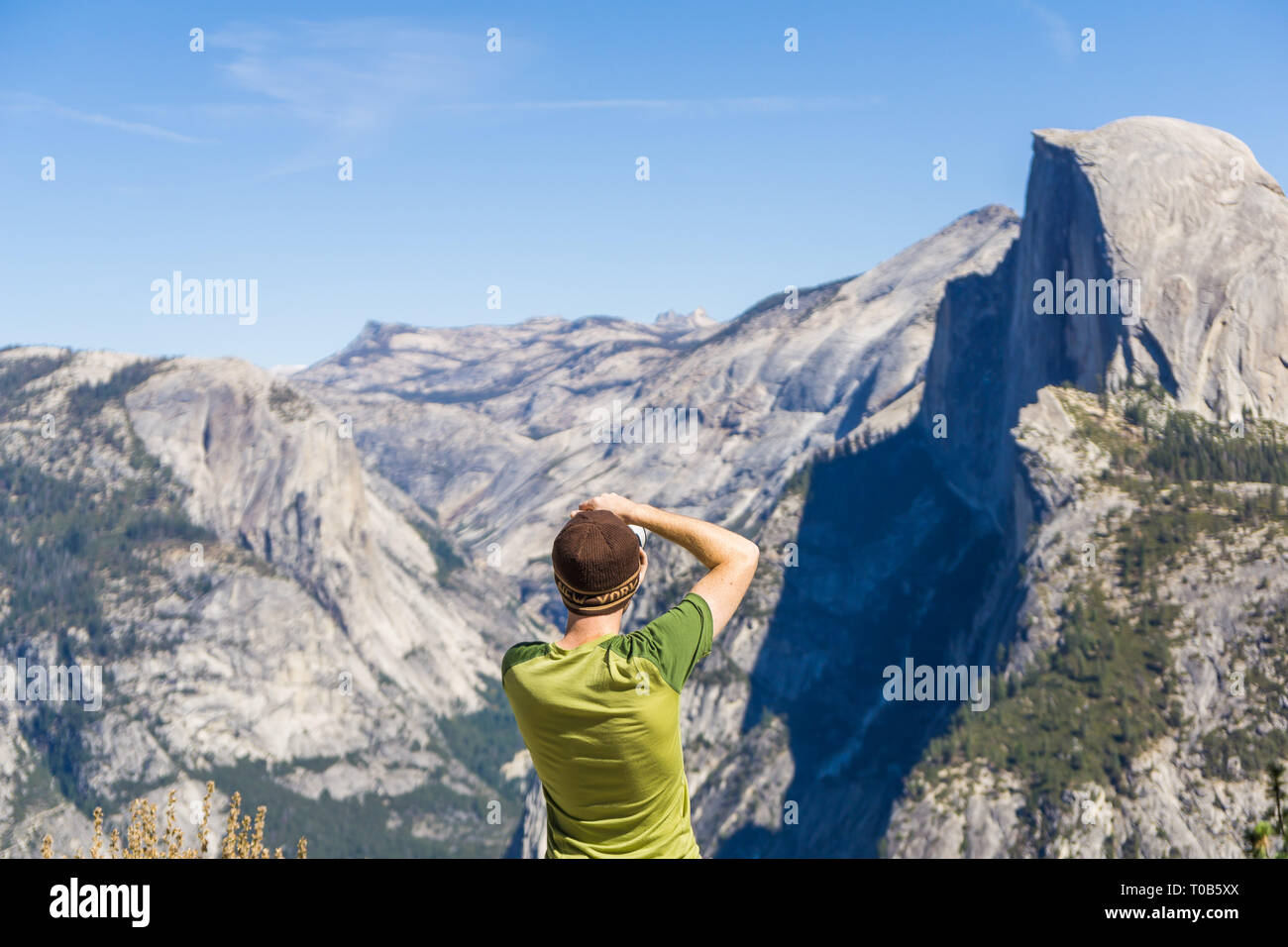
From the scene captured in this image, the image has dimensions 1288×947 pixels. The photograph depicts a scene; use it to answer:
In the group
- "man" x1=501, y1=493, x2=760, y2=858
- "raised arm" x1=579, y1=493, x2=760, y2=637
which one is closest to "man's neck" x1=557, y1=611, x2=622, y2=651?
"man" x1=501, y1=493, x2=760, y2=858

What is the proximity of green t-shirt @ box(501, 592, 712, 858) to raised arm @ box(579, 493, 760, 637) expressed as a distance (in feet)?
0.63

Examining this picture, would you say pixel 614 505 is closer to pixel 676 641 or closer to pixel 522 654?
pixel 522 654

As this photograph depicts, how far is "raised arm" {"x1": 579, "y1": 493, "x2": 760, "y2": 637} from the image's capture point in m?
10.1

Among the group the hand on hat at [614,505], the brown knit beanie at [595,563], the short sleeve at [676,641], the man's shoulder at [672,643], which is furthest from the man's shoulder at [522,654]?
the hand on hat at [614,505]

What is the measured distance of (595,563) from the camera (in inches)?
382

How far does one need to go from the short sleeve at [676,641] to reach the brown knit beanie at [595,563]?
0.43 meters

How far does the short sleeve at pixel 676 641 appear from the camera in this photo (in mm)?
9570

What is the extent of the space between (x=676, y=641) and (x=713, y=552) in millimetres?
1056

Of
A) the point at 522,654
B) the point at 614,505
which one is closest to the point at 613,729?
the point at 522,654
